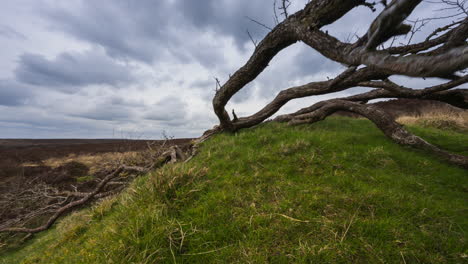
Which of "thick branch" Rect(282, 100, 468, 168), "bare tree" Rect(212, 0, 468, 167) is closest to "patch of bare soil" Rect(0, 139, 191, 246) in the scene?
"bare tree" Rect(212, 0, 468, 167)

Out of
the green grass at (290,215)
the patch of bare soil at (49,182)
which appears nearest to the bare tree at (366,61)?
the green grass at (290,215)

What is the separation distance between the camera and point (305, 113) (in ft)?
26.6

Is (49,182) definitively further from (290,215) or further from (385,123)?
(385,123)

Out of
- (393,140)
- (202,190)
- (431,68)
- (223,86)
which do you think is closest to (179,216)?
(202,190)

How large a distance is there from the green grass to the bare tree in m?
1.82

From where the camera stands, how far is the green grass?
6.98ft

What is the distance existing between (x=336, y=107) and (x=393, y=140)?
2.01 m

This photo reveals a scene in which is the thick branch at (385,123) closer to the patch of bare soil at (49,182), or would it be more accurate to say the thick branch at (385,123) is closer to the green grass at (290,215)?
the green grass at (290,215)

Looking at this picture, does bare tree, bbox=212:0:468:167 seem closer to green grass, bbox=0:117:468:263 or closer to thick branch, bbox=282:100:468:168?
thick branch, bbox=282:100:468:168

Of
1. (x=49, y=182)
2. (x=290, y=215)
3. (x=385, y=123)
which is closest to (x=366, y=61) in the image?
(x=290, y=215)

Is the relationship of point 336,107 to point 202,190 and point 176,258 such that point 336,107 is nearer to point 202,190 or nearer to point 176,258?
point 202,190

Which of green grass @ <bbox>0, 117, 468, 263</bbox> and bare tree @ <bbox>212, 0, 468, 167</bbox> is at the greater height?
bare tree @ <bbox>212, 0, 468, 167</bbox>

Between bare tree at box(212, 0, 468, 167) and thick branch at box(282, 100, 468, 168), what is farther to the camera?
thick branch at box(282, 100, 468, 168)

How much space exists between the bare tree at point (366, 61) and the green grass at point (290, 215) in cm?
182
